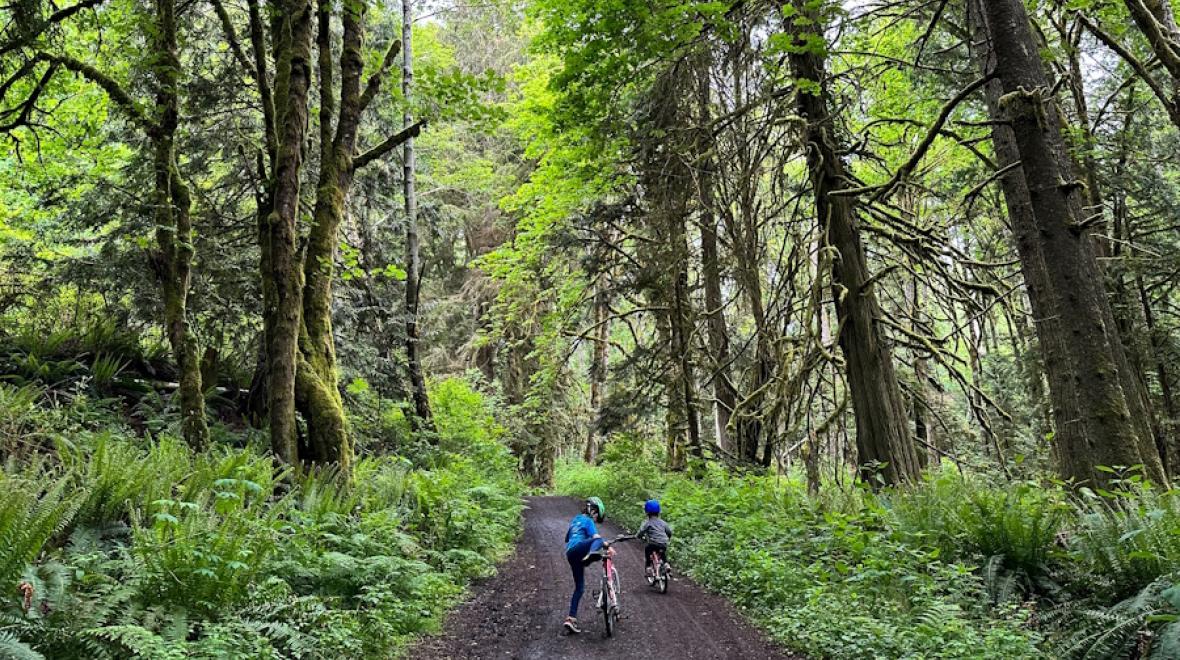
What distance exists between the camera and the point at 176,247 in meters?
8.16

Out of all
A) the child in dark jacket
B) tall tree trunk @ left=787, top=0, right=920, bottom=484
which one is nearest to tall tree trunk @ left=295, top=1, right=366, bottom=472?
the child in dark jacket

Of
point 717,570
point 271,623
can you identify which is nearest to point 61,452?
point 271,623

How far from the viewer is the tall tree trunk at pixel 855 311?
8195 mm

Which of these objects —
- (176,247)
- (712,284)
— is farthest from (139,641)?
(712,284)

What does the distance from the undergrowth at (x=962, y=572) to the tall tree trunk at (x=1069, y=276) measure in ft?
1.56

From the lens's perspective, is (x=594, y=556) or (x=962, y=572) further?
(x=594, y=556)

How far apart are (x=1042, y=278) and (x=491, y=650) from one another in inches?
296

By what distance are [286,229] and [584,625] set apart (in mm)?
6318

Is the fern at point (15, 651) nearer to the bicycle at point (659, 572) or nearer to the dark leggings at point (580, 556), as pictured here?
the dark leggings at point (580, 556)

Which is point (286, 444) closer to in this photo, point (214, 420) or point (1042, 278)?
point (214, 420)

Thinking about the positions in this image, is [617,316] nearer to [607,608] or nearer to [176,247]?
[607,608]

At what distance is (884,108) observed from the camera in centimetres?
1327

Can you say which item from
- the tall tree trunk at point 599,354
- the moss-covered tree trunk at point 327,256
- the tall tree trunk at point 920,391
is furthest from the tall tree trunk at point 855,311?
the tall tree trunk at point 599,354

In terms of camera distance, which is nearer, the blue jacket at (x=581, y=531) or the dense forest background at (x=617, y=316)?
the dense forest background at (x=617, y=316)
